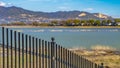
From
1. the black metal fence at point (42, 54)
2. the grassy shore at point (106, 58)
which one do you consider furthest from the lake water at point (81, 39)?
the black metal fence at point (42, 54)

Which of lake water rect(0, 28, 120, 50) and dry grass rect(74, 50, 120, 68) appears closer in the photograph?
dry grass rect(74, 50, 120, 68)

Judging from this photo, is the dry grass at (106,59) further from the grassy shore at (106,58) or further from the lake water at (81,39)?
the lake water at (81,39)

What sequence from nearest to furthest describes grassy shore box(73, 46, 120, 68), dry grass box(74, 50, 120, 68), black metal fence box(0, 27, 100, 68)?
black metal fence box(0, 27, 100, 68) < dry grass box(74, 50, 120, 68) < grassy shore box(73, 46, 120, 68)

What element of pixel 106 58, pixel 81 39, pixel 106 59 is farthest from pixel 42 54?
pixel 81 39

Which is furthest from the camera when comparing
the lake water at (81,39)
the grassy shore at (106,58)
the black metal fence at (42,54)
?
the lake water at (81,39)

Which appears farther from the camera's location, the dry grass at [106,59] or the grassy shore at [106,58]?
the grassy shore at [106,58]

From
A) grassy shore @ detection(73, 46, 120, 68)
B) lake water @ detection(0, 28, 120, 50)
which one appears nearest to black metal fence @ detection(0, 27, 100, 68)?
lake water @ detection(0, 28, 120, 50)

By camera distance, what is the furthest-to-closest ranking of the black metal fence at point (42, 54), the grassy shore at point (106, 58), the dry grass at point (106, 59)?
→ the grassy shore at point (106, 58) → the dry grass at point (106, 59) → the black metal fence at point (42, 54)

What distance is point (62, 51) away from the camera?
8.70 meters

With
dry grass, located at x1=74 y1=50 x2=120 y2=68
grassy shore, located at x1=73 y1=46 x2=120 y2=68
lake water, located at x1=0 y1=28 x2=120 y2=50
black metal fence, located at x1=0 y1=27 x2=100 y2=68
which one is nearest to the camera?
black metal fence, located at x1=0 y1=27 x2=100 y2=68

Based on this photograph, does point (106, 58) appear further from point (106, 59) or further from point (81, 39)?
point (81, 39)

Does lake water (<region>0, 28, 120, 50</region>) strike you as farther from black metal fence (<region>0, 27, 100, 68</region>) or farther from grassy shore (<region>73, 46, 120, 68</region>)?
black metal fence (<region>0, 27, 100, 68</region>)

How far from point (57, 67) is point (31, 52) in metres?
1.06

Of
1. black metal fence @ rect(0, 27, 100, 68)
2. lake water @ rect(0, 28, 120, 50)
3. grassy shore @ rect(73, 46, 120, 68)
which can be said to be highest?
black metal fence @ rect(0, 27, 100, 68)
